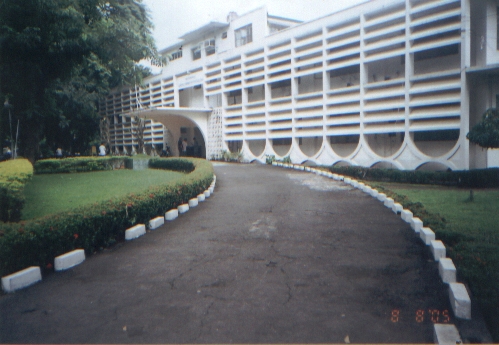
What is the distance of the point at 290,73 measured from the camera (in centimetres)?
2241

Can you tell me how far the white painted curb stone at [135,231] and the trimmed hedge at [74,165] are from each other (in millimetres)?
16161

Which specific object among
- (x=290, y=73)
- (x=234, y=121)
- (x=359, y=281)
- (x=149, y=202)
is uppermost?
(x=290, y=73)

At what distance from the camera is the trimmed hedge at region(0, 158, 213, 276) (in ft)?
16.5

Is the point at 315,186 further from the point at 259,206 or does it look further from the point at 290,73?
the point at 290,73

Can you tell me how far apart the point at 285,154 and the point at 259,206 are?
15.1 m

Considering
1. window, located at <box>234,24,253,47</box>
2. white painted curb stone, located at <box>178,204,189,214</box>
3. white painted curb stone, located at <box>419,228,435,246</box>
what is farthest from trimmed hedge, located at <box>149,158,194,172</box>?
white painted curb stone, located at <box>419,228,435,246</box>

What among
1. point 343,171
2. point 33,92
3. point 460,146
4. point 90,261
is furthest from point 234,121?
point 90,261

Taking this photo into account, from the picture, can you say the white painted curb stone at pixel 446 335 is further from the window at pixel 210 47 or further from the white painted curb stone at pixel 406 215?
the window at pixel 210 47

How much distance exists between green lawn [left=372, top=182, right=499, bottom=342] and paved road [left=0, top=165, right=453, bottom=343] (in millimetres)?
362

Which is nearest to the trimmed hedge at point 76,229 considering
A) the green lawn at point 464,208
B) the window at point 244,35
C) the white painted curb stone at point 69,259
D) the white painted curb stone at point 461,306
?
the white painted curb stone at point 69,259

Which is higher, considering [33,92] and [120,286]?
[33,92]

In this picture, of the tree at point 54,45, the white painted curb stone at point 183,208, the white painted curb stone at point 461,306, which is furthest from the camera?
the tree at point 54,45

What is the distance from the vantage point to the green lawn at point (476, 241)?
4.14 m

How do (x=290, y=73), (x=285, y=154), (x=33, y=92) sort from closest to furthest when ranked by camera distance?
1. (x=33, y=92)
2. (x=290, y=73)
3. (x=285, y=154)
